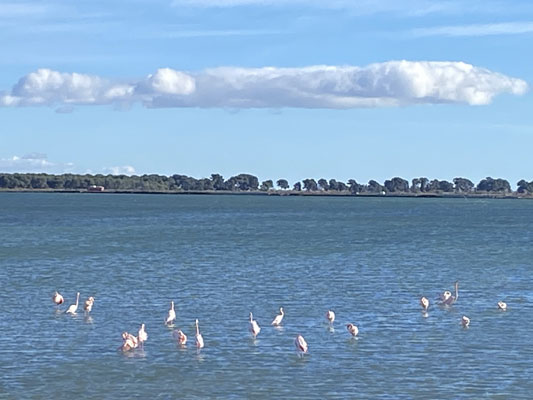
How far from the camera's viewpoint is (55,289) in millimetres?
48312

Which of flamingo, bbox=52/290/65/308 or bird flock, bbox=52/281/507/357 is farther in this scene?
flamingo, bbox=52/290/65/308

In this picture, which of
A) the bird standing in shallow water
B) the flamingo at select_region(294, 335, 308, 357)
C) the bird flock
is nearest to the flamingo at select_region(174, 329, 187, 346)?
the bird flock

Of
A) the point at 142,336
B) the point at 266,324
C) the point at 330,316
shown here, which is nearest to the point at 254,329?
the point at 266,324

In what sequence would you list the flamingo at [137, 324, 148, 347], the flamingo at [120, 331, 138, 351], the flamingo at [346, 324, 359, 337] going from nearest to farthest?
the flamingo at [120, 331, 138, 351] → the flamingo at [137, 324, 148, 347] → the flamingo at [346, 324, 359, 337]

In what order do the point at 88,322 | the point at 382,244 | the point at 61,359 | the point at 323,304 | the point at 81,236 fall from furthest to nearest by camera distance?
the point at 81,236 < the point at 382,244 < the point at 323,304 < the point at 88,322 < the point at 61,359

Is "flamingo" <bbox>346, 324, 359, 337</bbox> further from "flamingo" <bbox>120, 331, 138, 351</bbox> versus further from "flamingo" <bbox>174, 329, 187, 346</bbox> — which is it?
"flamingo" <bbox>120, 331, 138, 351</bbox>

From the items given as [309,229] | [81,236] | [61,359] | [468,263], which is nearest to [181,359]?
[61,359]

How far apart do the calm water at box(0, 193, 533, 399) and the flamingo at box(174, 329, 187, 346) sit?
0.32 m

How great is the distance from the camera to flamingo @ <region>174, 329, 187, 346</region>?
3228 cm

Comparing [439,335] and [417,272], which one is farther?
[417,272]

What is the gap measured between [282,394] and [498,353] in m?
8.14

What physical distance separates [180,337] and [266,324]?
16.2 ft

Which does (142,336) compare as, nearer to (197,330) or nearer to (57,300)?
(197,330)

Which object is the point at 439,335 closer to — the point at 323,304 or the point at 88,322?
the point at 323,304
